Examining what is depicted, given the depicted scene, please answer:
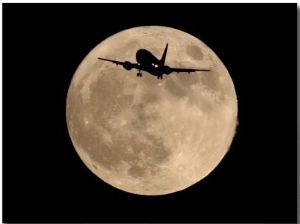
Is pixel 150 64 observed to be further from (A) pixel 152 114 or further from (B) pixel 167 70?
(A) pixel 152 114

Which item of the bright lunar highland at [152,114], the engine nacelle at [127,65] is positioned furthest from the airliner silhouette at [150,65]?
the bright lunar highland at [152,114]

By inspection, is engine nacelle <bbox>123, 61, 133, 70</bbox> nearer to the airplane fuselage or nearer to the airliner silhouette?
the airliner silhouette

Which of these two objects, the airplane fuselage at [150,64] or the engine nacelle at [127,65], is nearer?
the airplane fuselage at [150,64]

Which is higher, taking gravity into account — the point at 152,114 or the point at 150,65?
the point at 150,65

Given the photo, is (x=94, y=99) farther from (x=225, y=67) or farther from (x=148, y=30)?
(x=225, y=67)

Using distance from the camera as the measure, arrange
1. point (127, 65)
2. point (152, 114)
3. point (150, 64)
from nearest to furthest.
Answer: point (150, 64), point (152, 114), point (127, 65)

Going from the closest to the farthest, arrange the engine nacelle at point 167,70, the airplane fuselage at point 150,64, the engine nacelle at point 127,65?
the airplane fuselage at point 150,64
the engine nacelle at point 167,70
the engine nacelle at point 127,65

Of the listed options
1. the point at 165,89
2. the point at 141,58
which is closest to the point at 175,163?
the point at 165,89

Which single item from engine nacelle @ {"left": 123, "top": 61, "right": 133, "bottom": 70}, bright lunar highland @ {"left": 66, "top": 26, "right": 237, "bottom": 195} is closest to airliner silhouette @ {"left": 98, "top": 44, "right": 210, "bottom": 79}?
engine nacelle @ {"left": 123, "top": 61, "right": 133, "bottom": 70}

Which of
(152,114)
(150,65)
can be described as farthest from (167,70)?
(152,114)

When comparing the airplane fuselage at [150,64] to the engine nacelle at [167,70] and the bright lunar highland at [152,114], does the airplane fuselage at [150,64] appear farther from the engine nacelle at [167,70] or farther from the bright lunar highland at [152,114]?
the bright lunar highland at [152,114]
